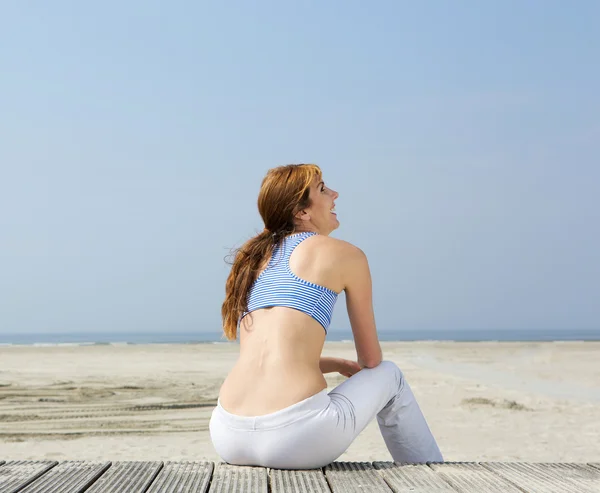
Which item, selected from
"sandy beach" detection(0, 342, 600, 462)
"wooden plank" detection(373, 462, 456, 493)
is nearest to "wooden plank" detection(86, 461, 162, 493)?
"wooden plank" detection(373, 462, 456, 493)

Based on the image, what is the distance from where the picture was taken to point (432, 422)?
8102mm

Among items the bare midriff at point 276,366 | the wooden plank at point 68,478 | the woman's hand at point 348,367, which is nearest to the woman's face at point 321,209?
the bare midriff at point 276,366

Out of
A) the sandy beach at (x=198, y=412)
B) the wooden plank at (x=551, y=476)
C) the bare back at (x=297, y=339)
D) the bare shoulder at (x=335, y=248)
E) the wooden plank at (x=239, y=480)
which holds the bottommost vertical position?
the sandy beach at (x=198, y=412)

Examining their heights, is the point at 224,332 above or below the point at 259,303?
below

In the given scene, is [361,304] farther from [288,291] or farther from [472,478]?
[472,478]

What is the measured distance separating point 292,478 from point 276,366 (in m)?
0.42

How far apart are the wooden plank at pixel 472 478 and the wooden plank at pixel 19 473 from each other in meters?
1.56

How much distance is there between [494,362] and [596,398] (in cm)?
783

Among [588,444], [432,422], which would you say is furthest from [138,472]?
[432,422]

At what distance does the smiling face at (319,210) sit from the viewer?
3.12 m

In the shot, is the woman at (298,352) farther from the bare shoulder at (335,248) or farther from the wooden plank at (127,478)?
the wooden plank at (127,478)

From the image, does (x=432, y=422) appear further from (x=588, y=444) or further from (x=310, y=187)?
(x=310, y=187)

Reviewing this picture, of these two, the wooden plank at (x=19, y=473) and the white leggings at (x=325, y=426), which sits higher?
the white leggings at (x=325, y=426)

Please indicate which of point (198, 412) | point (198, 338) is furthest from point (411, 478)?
point (198, 338)
